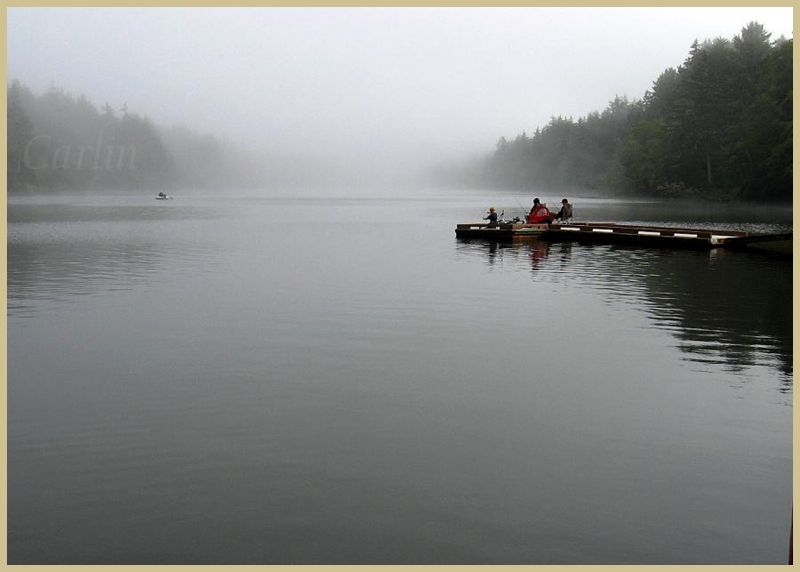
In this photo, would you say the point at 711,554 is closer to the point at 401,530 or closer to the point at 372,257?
the point at 401,530

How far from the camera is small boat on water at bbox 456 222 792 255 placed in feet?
125

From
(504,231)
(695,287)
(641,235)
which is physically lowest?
(695,287)

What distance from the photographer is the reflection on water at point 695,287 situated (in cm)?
1675

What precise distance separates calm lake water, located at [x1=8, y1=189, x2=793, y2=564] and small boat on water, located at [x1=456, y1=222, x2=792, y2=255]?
14.2m

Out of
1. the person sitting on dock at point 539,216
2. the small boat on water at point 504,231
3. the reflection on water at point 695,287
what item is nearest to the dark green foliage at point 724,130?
the person sitting on dock at point 539,216

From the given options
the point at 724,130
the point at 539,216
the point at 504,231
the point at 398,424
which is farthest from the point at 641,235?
the point at 724,130

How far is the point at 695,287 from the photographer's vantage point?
25.4m

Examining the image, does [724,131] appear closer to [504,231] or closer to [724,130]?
[724,130]

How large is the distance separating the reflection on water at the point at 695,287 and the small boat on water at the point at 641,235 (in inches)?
49.7

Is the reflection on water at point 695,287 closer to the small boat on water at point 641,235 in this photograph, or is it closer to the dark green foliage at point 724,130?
the small boat on water at point 641,235

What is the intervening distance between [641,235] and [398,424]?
3129 cm

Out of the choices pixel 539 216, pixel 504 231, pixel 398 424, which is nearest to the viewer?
pixel 398 424

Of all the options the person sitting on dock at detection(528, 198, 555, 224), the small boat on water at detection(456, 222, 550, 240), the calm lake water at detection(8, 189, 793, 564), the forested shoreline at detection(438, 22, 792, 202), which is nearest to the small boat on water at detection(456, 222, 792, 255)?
the small boat on water at detection(456, 222, 550, 240)

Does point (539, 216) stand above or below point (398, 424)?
above
